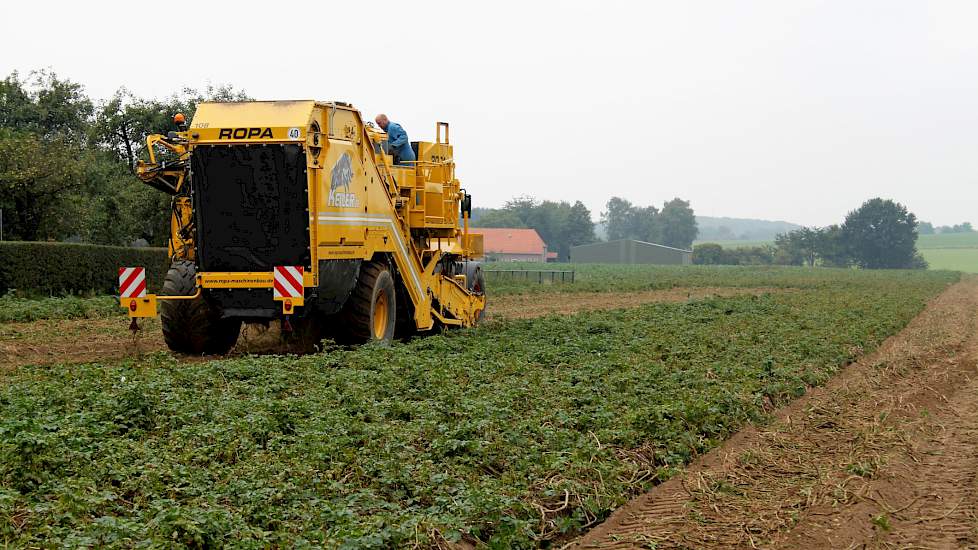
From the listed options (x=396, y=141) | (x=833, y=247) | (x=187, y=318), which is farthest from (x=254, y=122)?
(x=833, y=247)

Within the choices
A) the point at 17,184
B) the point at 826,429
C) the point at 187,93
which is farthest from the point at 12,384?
the point at 187,93

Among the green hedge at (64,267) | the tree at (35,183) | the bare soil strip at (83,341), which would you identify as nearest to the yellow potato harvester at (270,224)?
the bare soil strip at (83,341)

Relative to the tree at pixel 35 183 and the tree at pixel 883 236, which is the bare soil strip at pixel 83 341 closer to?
the tree at pixel 35 183

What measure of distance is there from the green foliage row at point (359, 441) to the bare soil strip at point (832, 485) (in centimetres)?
35

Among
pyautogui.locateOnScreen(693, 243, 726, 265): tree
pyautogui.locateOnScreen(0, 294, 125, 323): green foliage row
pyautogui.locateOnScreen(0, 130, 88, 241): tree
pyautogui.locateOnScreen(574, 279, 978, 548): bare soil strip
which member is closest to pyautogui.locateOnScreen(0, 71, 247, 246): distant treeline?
pyautogui.locateOnScreen(0, 130, 88, 241): tree

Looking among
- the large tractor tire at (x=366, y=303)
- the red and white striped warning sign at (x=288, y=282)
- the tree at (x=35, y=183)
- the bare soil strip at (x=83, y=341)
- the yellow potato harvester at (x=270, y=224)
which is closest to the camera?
the red and white striped warning sign at (x=288, y=282)

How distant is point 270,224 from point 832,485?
8.28 meters

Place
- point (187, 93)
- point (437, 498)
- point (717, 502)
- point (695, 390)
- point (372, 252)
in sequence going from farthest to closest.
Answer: point (187, 93)
point (372, 252)
point (695, 390)
point (717, 502)
point (437, 498)

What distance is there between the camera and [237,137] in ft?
42.7

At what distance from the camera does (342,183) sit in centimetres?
1359

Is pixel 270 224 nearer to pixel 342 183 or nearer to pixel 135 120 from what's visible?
pixel 342 183

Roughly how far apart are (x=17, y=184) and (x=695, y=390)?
2533 centimetres

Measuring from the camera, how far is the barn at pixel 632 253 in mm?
131625

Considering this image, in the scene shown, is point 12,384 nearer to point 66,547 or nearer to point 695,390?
point 66,547
